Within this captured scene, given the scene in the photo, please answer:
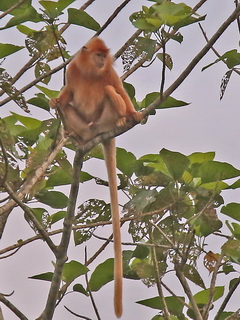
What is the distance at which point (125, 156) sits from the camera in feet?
9.82

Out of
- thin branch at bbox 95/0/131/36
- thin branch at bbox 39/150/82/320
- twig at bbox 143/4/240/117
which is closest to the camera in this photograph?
twig at bbox 143/4/240/117

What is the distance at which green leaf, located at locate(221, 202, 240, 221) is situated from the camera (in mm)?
2932

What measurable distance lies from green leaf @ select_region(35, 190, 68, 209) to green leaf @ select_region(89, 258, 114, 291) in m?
0.37

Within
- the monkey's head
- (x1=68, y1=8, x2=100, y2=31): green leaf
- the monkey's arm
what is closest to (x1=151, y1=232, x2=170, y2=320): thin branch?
(x1=68, y1=8, x2=100, y2=31): green leaf

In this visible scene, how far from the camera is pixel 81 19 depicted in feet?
9.41

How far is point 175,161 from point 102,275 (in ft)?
2.19

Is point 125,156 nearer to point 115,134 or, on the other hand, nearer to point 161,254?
point 115,134

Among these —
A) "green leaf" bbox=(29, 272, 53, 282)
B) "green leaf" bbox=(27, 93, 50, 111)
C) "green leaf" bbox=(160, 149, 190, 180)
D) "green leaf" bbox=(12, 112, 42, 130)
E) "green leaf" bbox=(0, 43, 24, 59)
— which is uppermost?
"green leaf" bbox=(0, 43, 24, 59)

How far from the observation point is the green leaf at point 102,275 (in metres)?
2.92

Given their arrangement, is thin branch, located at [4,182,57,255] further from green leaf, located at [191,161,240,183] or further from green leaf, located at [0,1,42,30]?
green leaf, located at [0,1,42,30]

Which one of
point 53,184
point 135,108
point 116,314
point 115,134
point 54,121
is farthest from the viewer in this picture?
point 135,108

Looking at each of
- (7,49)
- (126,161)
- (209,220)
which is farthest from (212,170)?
(7,49)

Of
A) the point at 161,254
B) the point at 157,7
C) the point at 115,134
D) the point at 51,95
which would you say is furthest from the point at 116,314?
the point at 51,95

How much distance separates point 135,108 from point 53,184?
61 cm
